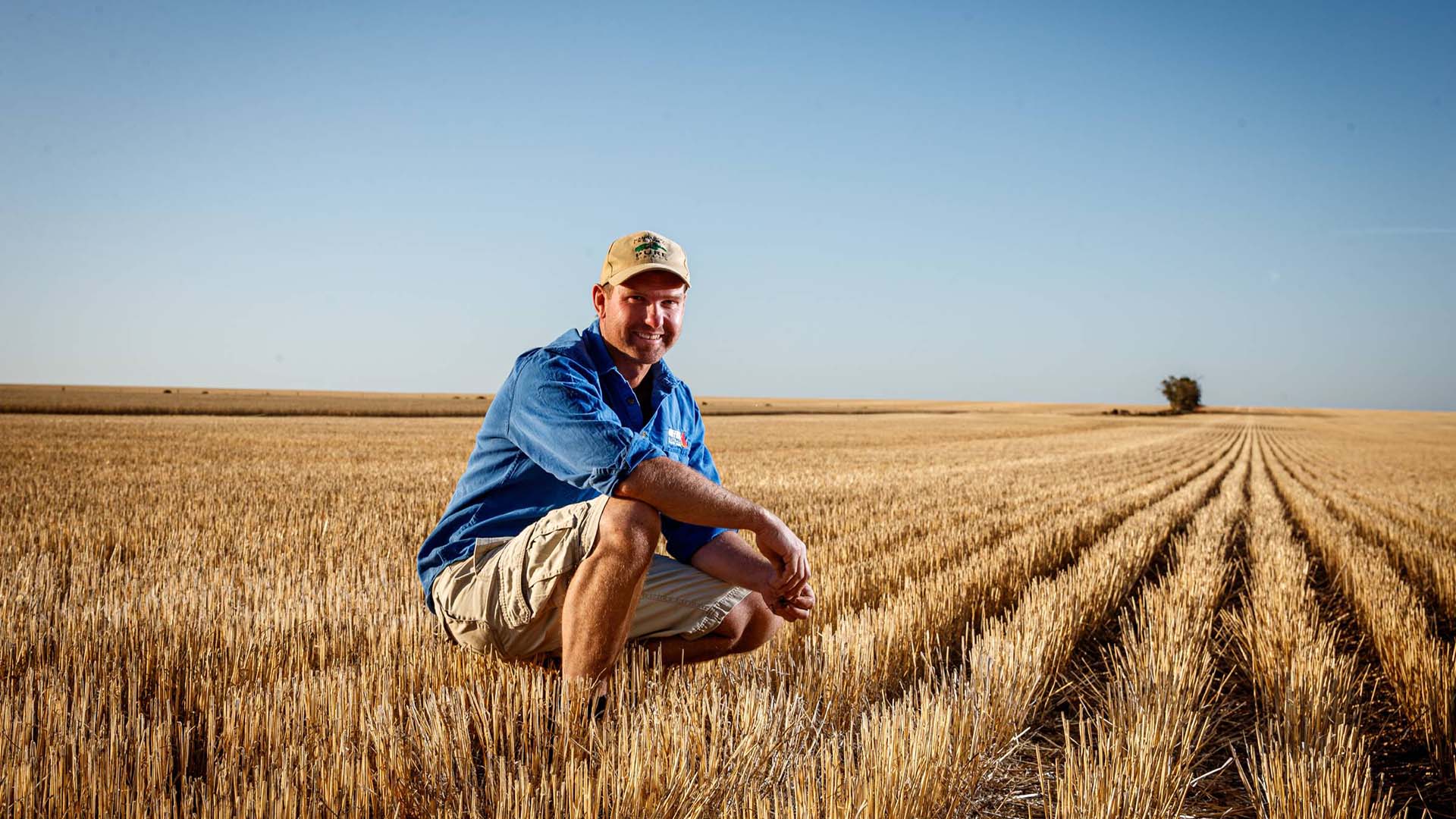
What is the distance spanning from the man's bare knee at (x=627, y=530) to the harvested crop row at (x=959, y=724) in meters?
0.76

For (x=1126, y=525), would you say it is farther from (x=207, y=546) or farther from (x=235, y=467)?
(x=235, y=467)

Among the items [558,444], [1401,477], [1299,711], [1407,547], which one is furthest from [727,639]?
[1401,477]

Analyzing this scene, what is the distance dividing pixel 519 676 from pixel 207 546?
4.80m

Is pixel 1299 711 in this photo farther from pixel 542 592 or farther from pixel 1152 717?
pixel 542 592

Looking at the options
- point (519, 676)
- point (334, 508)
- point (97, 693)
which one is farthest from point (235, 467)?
point (519, 676)

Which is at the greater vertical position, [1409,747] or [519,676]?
[519,676]

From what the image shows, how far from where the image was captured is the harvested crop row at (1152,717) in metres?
2.15

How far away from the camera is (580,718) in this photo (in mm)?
2398

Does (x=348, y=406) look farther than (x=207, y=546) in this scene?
Yes

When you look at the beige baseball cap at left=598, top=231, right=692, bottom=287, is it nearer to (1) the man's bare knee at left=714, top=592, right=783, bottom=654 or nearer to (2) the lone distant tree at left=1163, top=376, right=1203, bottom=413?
(1) the man's bare knee at left=714, top=592, right=783, bottom=654

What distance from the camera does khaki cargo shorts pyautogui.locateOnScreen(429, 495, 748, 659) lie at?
8.14ft

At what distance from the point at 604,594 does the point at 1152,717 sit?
6.17 ft

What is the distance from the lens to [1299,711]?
117 inches

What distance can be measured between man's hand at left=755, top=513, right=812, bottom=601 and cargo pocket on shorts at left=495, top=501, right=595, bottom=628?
57 cm
